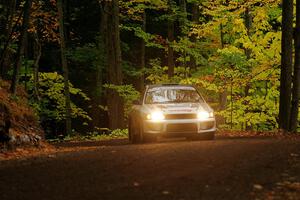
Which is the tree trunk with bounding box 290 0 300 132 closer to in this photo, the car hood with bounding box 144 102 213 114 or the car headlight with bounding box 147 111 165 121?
the car hood with bounding box 144 102 213 114

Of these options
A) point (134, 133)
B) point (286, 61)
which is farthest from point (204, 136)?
point (286, 61)

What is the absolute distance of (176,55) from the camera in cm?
4222

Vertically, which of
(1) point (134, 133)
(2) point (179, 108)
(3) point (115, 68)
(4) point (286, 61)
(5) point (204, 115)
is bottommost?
(1) point (134, 133)

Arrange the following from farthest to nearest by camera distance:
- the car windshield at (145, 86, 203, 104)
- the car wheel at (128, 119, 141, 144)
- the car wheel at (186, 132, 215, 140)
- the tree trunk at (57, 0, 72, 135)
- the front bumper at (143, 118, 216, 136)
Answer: the tree trunk at (57, 0, 72, 135) → the car windshield at (145, 86, 203, 104) → the car wheel at (128, 119, 141, 144) → the car wheel at (186, 132, 215, 140) → the front bumper at (143, 118, 216, 136)

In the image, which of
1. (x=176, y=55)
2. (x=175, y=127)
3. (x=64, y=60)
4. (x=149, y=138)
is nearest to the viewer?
(x=175, y=127)

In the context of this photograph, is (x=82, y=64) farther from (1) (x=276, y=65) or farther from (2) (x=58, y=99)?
(1) (x=276, y=65)

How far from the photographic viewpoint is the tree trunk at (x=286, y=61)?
53.4 ft

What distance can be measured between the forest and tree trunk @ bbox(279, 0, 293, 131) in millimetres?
31

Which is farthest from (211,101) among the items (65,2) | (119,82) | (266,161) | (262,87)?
(266,161)

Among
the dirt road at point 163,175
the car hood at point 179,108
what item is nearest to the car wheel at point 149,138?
the car hood at point 179,108

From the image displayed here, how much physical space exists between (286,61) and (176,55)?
85.0 feet

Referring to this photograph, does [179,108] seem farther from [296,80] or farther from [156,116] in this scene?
[296,80]

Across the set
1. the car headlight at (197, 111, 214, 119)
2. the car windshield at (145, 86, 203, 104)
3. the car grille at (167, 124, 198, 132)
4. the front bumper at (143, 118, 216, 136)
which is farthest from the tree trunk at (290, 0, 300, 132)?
the car grille at (167, 124, 198, 132)

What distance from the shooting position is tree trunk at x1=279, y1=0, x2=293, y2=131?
641 inches
